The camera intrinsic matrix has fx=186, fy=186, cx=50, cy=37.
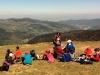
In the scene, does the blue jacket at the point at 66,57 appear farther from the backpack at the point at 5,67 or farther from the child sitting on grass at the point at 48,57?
the backpack at the point at 5,67

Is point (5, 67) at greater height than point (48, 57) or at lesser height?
lesser

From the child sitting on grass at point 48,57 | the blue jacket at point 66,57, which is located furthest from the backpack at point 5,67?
the blue jacket at point 66,57

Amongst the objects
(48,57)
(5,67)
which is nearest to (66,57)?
(48,57)

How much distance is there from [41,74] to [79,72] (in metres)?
4.25

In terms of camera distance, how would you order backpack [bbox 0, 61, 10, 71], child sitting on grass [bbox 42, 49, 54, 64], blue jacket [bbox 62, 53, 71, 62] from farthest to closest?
child sitting on grass [bbox 42, 49, 54, 64], blue jacket [bbox 62, 53, 71, 62], backpack [bbox 0, 61, 10, 71]

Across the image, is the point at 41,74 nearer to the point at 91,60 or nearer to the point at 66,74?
the point at 66,74

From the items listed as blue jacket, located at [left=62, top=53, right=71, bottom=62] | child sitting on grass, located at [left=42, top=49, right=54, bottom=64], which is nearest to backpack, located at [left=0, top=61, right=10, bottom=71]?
child sitting on grass, located at [left=42, top=49, right=54, bottom=64]

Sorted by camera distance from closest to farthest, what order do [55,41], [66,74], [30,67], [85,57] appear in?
[66,74]
[30,67]
[85,57]
[55,41]

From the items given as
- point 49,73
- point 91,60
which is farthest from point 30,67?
point 91,60

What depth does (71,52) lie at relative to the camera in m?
26.2

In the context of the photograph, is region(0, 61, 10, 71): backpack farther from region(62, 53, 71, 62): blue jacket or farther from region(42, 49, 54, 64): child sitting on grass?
region(62, 53, 71, 62): blue jacket

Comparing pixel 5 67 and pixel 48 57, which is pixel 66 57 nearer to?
pixel 48 57

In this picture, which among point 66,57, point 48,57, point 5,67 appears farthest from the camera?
point 48,57

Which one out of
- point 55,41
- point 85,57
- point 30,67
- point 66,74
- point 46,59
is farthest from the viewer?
point 55,41
